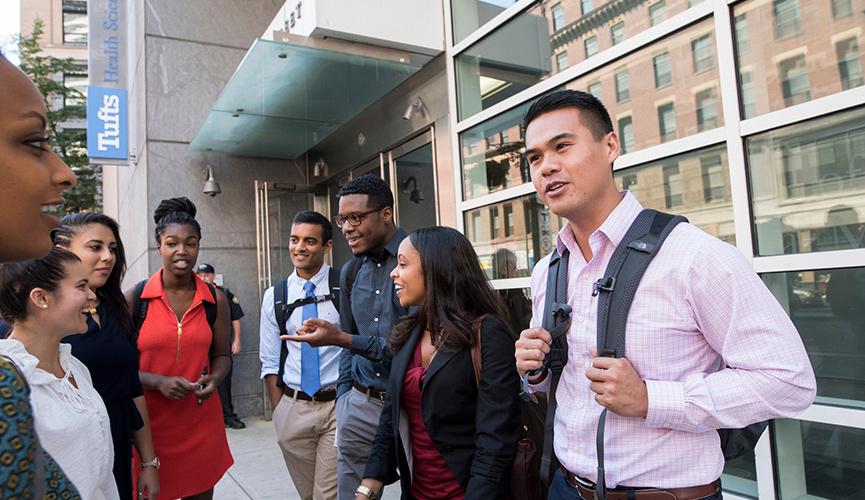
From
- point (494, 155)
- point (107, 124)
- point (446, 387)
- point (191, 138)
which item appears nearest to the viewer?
point (446, 387)

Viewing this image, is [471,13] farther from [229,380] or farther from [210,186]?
[229,380]

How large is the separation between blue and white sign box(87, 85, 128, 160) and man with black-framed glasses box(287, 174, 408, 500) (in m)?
7.60

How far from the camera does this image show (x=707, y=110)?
3363 millimetres

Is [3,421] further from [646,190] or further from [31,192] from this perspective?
[646,190]

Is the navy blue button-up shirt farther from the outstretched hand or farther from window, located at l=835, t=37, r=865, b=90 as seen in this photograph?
window, located at l=835, t=37, r=865, b=90

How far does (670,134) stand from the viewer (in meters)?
3.62

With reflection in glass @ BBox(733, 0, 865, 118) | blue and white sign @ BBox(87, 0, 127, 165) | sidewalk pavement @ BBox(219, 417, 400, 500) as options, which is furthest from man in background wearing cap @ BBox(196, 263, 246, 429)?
reflection in glass @ BBox(733, 0, 865, 118)

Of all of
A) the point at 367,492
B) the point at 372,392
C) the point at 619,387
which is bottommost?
the point at 367,492

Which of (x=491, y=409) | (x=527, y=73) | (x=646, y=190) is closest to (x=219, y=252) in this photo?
(x=527, y=73)

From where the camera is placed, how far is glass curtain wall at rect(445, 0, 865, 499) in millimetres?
2730

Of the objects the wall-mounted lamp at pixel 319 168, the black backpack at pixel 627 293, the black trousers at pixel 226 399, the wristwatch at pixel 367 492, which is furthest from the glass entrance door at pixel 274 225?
the black backpack at pixel 627 293

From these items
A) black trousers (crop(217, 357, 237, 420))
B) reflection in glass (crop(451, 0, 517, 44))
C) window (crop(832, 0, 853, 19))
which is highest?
reflection in glass (crop(451, 0, 517, 44))

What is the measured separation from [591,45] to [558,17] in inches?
19.3

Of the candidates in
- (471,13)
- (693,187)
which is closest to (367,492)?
(693,187)
